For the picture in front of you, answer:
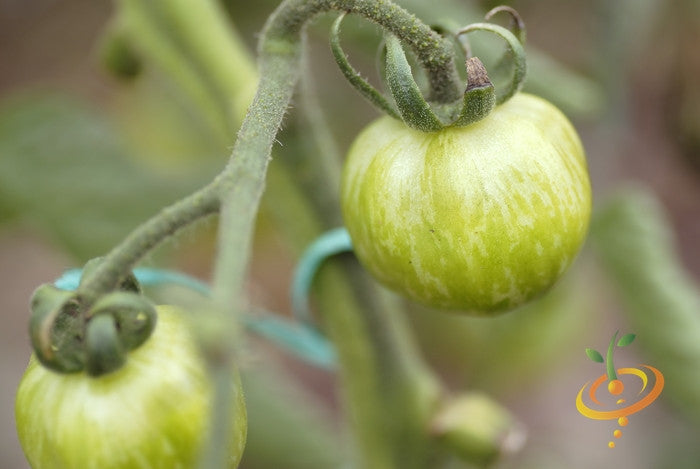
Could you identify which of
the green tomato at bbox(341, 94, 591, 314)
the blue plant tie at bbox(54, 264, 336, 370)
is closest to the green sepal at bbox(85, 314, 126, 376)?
the green tomato at bbox(341, 94, 591, 314)

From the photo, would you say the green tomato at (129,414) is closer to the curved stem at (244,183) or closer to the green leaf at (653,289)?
the curved stem at (244,183)

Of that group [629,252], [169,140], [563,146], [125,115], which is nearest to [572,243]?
[563,146]

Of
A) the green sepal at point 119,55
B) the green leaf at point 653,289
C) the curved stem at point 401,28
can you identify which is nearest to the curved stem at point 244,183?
the curved stem at point 401,28

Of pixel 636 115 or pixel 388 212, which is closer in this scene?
pixel 388 212

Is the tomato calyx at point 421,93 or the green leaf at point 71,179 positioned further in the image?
the green leaf at point 71,179

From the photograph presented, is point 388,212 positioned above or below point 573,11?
above

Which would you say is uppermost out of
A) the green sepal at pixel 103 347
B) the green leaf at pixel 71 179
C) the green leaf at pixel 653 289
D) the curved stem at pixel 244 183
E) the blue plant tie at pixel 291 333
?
the curved stem at pixel 244 183

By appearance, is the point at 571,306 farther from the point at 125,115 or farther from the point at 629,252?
the point at 125,115
